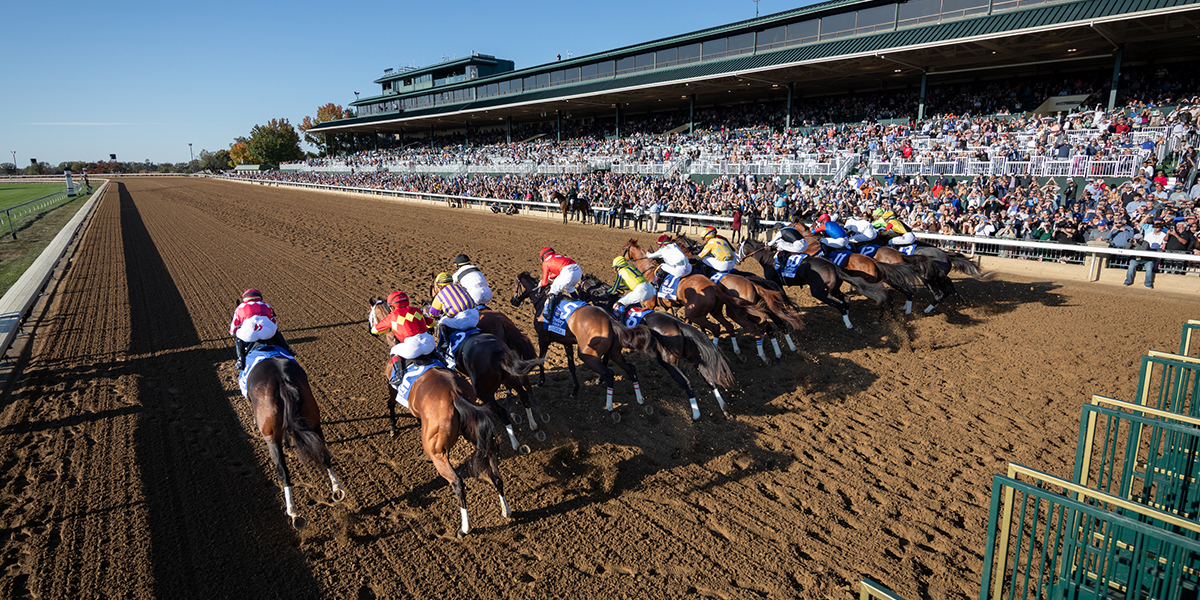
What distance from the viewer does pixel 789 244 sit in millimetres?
9289

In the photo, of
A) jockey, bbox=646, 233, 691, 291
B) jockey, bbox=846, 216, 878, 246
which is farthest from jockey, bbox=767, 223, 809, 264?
jockey, bbox=646, 233, 691, 291

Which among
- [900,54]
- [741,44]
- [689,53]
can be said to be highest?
[689,53]

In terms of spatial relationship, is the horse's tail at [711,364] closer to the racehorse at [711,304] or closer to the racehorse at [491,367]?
the racehorse at [711,304]

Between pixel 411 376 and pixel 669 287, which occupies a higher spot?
pixel 669 287

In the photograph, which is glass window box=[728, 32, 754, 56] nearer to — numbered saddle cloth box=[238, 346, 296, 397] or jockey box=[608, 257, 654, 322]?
jockey box=[608, 257, 654, 322]

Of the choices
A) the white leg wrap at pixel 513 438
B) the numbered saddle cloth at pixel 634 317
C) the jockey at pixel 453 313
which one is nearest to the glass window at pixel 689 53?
the numbered saddle cloth at pixel 634 317

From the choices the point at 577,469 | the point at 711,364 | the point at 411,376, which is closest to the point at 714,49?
the point at 711,364

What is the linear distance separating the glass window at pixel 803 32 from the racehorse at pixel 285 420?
89.2 feet

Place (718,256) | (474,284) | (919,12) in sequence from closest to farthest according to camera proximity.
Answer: (474,284) < (718,256) < (919,12)

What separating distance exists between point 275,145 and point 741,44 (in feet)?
248

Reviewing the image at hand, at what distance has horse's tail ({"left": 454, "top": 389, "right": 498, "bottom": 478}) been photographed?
4293mm

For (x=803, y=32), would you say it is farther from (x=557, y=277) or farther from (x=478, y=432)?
(x=478, y=432)

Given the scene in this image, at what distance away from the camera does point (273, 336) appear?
5.40 metres

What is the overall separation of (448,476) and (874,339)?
22.3ft
